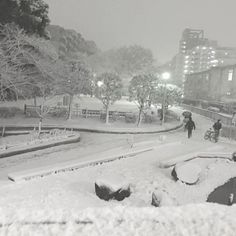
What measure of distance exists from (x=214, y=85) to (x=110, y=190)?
186 feet

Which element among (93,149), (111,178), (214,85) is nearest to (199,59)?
(214,85)

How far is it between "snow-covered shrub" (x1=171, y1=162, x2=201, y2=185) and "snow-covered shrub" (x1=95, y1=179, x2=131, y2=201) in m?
3.39

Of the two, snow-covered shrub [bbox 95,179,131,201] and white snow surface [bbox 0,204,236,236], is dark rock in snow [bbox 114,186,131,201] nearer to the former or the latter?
snow-covered shrub [bbox 95,179,131,201]

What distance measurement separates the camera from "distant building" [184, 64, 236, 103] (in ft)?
187

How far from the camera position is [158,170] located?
47.9 ft

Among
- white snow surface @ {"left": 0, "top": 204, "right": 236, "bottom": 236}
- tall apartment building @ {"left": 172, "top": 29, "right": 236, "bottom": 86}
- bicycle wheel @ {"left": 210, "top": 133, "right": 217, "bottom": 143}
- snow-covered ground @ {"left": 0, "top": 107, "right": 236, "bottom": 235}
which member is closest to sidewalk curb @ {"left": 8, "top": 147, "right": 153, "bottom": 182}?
snow-covered ground @ {"left": 0, "top": 107, "right": 236, "bottom": 235}

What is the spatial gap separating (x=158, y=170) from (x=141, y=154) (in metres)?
2.30

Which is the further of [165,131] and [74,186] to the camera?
[165,131]

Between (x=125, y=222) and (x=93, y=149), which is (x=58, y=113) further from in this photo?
(x=125, y=222)

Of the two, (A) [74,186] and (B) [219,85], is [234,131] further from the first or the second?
(B) [219,85]

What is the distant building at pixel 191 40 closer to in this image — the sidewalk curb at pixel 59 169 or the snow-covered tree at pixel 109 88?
the snow-covered tree at pixel 109 88

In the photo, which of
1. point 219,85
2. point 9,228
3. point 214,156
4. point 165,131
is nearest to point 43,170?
point 9,228

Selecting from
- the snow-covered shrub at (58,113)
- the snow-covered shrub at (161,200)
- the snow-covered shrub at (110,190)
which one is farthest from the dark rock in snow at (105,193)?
the snow-covered shrub at (58,113)

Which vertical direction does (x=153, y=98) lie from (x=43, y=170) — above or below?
above
